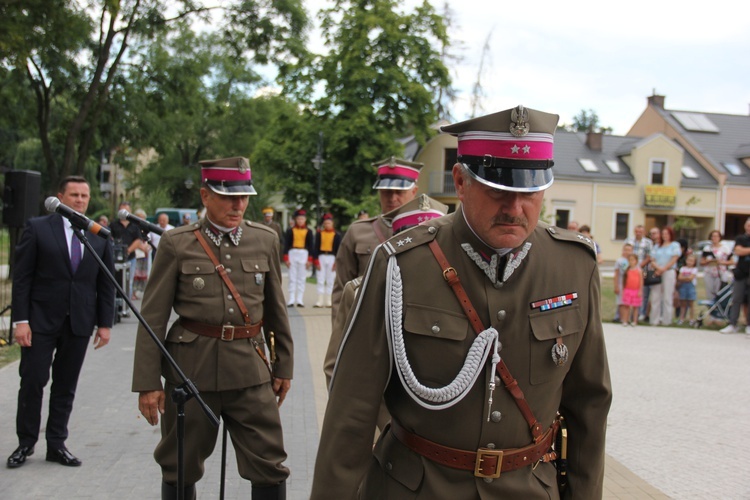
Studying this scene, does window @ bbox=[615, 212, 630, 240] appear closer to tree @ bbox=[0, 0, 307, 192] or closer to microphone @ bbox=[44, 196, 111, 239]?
tree @ bbox=[0, 0, 307, 192]

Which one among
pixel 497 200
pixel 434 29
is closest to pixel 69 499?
pixel 497 200

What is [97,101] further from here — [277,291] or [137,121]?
[277,291]

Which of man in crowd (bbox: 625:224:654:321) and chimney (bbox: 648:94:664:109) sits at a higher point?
chimney (bbox: 648:94:664:109)

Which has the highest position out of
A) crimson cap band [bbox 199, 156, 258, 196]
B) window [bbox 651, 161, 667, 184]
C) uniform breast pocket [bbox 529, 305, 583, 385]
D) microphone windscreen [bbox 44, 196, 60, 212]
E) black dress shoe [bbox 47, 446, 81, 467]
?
window [bbox 651, 161, 667, 184]

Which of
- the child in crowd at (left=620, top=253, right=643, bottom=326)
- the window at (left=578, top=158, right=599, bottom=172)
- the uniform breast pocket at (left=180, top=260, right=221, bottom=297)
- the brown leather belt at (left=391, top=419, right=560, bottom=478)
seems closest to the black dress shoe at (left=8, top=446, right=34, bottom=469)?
the uniform breast pocket at (left=180, top=260, right=221, bottom=297)

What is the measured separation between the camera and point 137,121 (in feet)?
65.6

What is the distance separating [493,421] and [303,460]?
154 inches

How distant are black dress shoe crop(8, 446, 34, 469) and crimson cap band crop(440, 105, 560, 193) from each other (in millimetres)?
4726

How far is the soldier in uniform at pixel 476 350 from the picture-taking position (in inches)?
88.4

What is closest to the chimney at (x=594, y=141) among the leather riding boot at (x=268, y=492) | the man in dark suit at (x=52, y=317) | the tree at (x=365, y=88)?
the tree at (x=365, y=88)

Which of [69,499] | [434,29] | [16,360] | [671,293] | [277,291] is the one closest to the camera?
[277,291]

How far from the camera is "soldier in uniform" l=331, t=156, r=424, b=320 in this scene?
225 inches

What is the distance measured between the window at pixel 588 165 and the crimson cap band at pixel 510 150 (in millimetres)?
45644

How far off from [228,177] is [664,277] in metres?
12.2
